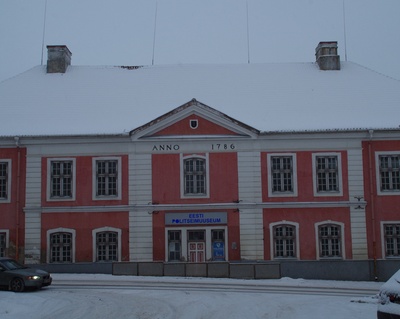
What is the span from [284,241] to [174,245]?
639cm

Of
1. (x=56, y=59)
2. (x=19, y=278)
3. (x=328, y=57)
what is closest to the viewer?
(x=19, y=278)

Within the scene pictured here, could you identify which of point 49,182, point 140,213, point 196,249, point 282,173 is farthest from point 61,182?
point 282,173

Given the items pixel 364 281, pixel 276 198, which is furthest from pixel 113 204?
pixel 364 281

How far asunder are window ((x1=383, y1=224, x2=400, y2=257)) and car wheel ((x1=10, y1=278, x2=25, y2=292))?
2048 cm

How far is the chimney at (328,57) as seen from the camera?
1513 inches

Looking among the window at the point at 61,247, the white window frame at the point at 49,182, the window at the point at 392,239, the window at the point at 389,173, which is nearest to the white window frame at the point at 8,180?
the white window frame at the point at 49,182

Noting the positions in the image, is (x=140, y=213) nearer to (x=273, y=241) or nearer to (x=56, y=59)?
(x=273, y=241)

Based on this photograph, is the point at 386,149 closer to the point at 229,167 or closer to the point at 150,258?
the point at 229,167

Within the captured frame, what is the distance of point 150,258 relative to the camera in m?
31.5

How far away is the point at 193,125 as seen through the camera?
32.3 metres

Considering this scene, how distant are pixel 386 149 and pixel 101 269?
17.9m

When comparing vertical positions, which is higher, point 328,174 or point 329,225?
point 328,174

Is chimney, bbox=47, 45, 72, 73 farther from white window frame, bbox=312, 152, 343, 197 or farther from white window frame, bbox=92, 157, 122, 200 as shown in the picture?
white window frame, bbox=312, 152, 343, 197

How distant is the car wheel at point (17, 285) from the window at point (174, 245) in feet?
37.4
